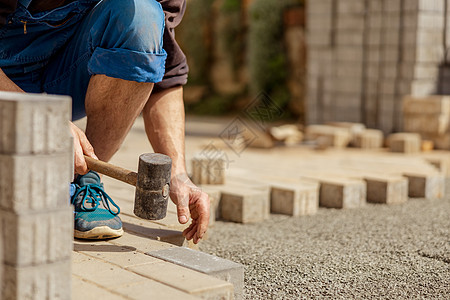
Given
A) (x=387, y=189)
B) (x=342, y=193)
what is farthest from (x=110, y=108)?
(x=387, y=189)

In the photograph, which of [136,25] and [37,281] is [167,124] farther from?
[37,281]

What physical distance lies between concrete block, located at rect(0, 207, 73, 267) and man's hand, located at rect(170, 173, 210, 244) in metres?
0.80

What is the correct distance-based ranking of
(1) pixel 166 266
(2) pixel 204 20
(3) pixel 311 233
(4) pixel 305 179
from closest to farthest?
1. (1) pixel 166 266
2. (3) pixel 311 233
3. (4) pixel 305 179
4. (2) pixel 204 20

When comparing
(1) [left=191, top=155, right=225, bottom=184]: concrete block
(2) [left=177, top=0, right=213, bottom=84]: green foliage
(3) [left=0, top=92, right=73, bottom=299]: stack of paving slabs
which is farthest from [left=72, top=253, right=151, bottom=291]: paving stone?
(2) [left=177, top=0, right=213, bottom=84]: green foliage

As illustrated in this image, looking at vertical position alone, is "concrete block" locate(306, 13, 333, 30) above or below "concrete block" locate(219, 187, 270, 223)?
above

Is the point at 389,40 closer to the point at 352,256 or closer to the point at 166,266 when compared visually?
the point at 352,256

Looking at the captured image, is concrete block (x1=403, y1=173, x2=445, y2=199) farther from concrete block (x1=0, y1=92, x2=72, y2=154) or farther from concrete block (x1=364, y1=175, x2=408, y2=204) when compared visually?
concrete block (x1=0, y1=92, x2=72, y2=154)

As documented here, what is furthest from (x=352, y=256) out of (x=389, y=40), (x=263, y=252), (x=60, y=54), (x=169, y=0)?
(x=389, y=40)

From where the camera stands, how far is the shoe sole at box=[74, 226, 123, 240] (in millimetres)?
2395

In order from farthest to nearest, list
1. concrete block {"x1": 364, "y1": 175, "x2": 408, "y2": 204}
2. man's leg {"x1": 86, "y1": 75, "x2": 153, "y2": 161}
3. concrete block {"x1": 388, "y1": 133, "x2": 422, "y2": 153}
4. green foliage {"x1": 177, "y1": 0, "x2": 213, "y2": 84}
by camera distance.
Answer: green foliage {"x1": 177, "y1": 0, "x2": 213, "y2": 84}
concrete block {"x1": 388, "y1": 133, "x2": 422, "y2": 153}
concrete block {"x1": 364, "y1": 175, "x2": 408, "y2": 204}
man's leg {"x1": 86, "y1": 75, "x2": 153, "y2": 161}

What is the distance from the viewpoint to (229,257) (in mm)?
2762

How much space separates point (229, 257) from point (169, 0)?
3.79ft

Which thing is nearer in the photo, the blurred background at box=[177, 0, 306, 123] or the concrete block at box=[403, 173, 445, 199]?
the concrete block at box=[403, 173, 445, 199]

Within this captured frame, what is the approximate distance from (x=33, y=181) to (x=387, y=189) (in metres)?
2.99
